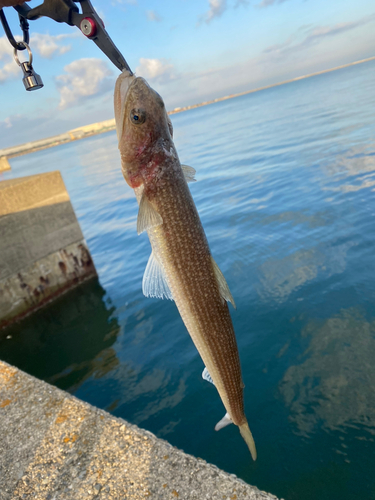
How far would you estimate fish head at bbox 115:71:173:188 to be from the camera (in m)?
2.57

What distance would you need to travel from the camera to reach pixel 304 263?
9602mm

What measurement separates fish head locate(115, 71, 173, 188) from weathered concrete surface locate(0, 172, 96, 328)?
7743mm

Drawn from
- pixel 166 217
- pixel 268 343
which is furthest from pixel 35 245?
pixel 166 217

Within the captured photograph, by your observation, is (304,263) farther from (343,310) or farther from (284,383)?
(284,383)

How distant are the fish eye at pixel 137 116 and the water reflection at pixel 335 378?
4.82 metres

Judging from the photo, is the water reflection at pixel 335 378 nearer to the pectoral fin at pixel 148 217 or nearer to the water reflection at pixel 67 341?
the water reflection at pixel 67 341

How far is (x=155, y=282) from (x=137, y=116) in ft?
4.06

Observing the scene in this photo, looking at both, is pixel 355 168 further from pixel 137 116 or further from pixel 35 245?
pixel 137 116

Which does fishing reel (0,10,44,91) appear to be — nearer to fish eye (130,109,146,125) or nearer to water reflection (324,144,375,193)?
fish eye (130,109,146,125)

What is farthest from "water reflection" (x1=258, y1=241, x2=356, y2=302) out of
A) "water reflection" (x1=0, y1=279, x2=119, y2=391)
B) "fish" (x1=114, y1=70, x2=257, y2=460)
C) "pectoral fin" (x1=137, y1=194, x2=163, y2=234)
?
"pectoral fin" (x1=137, y1=194, x2=163, y2=234)

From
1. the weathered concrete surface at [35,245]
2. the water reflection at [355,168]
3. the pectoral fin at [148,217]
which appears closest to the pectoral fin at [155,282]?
the pectoral fin at [148,217]

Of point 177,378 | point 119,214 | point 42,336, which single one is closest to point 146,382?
point 177,378

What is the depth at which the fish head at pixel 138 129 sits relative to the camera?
101 inches

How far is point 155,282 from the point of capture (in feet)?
9.10
